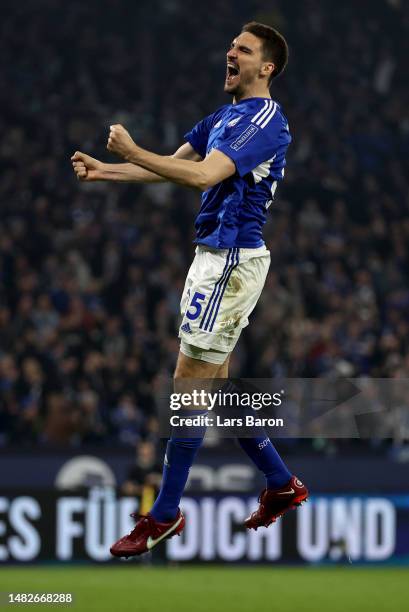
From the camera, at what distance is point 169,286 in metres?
17.6

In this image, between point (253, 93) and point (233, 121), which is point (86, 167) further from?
point (253, 93)

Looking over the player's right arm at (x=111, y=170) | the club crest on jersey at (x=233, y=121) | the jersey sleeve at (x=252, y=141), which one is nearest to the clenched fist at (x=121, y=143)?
the player's right arm at (x=111, y=170)

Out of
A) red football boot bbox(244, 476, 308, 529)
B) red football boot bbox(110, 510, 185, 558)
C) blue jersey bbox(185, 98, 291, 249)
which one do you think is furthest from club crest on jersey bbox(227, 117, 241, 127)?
red football boot bbox(110, 510, 185, 558)

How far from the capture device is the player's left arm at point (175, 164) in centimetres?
609

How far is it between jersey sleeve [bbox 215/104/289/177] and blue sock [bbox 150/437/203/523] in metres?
1.46

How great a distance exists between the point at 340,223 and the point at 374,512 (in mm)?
6211

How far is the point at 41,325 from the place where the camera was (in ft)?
52.6

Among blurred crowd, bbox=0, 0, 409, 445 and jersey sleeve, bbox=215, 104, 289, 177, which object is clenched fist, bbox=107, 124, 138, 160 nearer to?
jersey sleeve, bbox=215, 104, 289, 177

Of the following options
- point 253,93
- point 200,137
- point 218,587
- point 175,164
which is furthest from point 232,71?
point 218,587

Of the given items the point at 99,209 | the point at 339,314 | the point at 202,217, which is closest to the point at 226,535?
the point at 339,314

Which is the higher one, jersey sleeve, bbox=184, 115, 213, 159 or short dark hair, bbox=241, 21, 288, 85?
short dark hair, bbox=241, 21, 288, 85

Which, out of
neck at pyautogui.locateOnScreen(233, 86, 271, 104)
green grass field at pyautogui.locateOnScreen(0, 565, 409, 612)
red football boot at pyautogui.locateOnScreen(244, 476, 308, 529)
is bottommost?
green grass field at pyautogui.locateOnScreen(0, 565, 409, 612)

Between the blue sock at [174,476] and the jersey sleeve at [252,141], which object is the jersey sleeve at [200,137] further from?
the blue sock at [174,476]

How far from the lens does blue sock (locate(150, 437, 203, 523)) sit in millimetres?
6910
